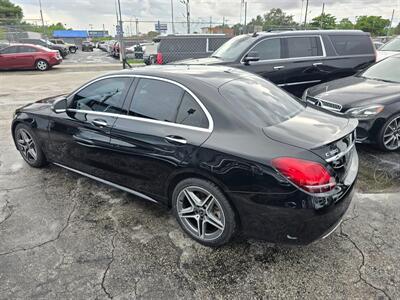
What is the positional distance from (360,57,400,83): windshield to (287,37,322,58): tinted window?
154 cm

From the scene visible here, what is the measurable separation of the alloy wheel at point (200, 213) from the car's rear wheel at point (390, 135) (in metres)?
3.13

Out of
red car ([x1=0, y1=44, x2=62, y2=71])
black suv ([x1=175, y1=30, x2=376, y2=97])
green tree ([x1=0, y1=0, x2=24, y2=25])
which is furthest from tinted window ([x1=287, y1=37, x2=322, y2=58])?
green tree ([x1=0, y1=0, x2=24, y2=25])

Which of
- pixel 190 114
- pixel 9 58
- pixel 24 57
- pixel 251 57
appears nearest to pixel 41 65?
pixel 24 57

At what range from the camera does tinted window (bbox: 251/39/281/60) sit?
6.68m

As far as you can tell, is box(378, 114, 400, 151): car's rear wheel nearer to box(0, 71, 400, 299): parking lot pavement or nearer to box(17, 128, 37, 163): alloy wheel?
box(0, 71, 400, 299): parking lot pavement

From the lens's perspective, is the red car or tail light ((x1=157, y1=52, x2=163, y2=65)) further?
the red car

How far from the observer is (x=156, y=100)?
9.55 ft

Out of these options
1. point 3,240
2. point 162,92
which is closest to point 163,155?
point 162,92

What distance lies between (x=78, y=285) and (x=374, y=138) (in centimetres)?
422

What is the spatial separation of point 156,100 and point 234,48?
4670mm

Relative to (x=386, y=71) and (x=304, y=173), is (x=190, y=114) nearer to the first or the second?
(x=304, y=173)

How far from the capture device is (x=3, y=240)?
2838mm

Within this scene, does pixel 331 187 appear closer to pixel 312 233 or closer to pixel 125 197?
pixel 312 233

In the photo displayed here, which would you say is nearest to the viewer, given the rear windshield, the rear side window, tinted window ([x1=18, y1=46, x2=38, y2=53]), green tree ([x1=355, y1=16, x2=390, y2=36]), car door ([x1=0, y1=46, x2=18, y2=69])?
the rear windshield
